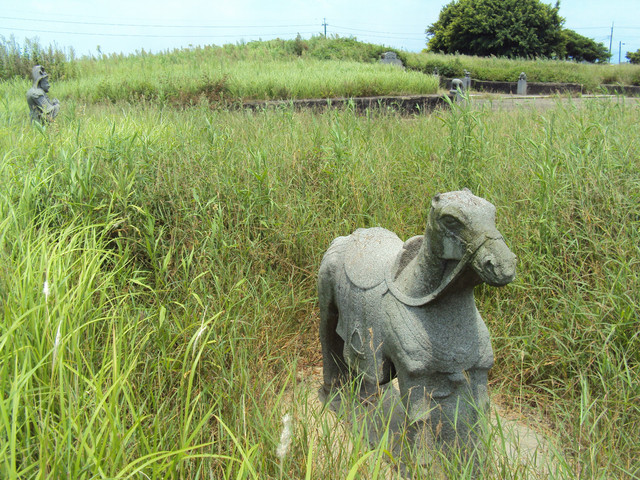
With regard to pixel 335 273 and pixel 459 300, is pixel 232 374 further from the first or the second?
pixel 459 300

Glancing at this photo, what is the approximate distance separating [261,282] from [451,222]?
163 cm

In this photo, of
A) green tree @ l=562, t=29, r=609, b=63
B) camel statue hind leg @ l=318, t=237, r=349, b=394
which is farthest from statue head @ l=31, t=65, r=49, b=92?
green tree @ l=562, t=29, r=609, b=63

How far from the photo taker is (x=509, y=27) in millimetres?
28812

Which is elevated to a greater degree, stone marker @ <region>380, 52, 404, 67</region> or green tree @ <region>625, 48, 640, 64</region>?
green tree @ <region>625, 48, 640, 64</region>

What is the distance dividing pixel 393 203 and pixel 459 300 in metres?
1.78

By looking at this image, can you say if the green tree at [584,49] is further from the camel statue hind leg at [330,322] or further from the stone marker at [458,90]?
the camel statue hind leg at [330,322]

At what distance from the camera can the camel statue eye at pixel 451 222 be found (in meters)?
1.71

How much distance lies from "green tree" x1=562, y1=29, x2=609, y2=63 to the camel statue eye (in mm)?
37332

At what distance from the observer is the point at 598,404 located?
2246 millimetres

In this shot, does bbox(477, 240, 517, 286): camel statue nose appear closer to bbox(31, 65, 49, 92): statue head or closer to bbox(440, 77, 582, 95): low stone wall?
bbox(31, 65, 49, 92): statue head

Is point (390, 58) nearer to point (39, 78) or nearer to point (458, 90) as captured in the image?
point (39, 78)

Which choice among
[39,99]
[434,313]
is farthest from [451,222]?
[39,99]

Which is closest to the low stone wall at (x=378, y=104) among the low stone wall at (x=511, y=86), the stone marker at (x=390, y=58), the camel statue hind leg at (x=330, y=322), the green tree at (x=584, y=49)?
the camel statue hind leg at (x=330, y=322)

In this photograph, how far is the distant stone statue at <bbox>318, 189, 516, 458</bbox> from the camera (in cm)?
170
